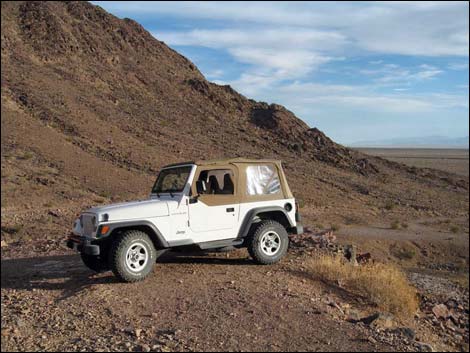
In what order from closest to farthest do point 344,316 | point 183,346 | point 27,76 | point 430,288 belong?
point 183,346 → point 344,316 → point 430,288 → point 27,76

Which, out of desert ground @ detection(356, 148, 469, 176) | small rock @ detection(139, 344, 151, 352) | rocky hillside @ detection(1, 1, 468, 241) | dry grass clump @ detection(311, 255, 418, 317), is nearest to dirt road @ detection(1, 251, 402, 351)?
small rock @ detection(139, 344, 151, 352)

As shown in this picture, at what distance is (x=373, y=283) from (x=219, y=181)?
326 cm

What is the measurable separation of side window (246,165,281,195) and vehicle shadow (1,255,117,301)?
9.61 ft

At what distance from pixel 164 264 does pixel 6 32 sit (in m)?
33.7

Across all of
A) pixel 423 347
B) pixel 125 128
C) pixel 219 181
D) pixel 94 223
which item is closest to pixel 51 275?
pixel 94 223

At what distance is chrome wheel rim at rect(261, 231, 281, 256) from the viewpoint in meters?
9.63

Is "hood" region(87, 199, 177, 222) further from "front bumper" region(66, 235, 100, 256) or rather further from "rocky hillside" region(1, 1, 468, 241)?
"rocky hillside" region(1, 1, 468, 241)

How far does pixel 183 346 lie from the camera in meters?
5.84

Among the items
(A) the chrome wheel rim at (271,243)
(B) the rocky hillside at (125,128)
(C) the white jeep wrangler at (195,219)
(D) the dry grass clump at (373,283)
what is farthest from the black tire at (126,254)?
(B) the rocky hillside at (125,128)

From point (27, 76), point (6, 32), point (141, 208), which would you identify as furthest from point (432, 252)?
point (6, 32)

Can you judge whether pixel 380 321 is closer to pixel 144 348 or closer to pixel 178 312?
pixel 178 312

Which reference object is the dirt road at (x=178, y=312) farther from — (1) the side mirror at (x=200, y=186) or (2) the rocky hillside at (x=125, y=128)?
(2) the rocky hillside at (x=125, y=128)

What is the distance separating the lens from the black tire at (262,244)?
947 cm

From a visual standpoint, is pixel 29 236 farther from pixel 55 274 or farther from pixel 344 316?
pixel 344 316
